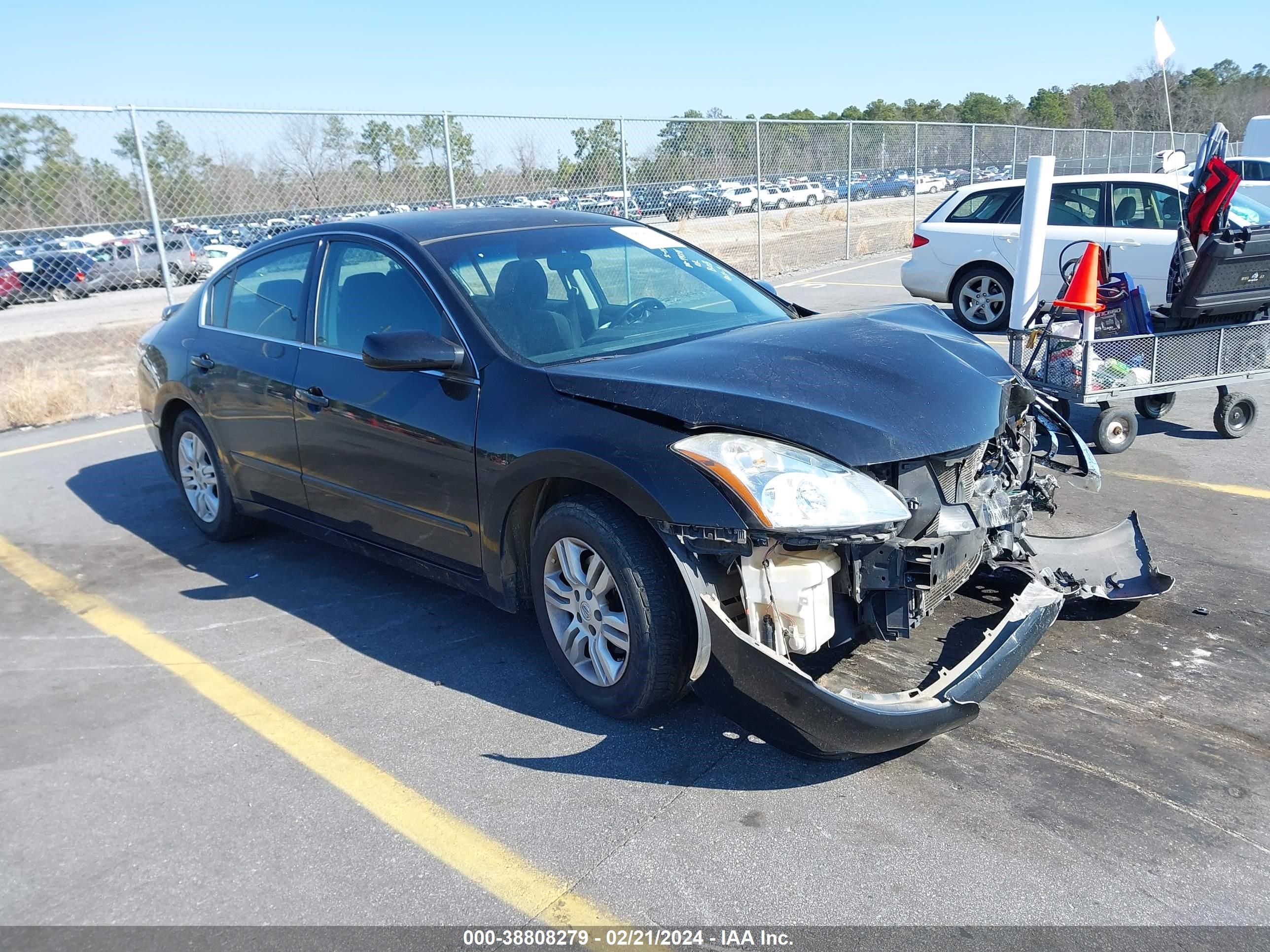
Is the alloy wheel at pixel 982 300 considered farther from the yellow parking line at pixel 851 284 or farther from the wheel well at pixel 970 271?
the yellow parking line at pixel 851 284

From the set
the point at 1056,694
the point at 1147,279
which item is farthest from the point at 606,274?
the point at 1147,279

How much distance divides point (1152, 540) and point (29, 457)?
777 cm

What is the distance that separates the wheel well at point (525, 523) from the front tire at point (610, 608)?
0.29 ft

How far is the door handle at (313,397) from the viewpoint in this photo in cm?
433

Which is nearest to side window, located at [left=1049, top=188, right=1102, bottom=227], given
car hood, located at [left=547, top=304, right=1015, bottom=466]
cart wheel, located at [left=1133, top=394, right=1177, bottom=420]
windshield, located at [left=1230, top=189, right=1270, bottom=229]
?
windshield, located at [left=1230, top=189, right=1270, bottom=229]

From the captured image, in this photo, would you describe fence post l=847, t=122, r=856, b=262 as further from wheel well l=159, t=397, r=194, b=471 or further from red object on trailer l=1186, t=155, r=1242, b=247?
wheel well l=159, t=397, r=194, b=471

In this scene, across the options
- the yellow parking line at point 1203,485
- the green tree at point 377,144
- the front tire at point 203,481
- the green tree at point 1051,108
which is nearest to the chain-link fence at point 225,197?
the green tree at point 377,144

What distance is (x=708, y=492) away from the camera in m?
2.94

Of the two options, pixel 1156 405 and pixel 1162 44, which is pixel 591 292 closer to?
pixel 1156 405

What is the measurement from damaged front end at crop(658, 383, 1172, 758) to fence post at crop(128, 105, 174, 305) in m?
8.18

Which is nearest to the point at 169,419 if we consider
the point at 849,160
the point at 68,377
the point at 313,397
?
the point at 313,397

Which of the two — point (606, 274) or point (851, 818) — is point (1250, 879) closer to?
point (851, 818)

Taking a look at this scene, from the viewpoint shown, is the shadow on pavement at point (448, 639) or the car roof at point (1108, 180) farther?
the car roof at point (1108, 180)

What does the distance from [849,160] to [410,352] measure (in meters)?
17.1
